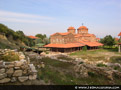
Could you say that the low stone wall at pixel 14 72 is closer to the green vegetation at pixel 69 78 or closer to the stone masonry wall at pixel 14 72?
the stone masonry wall at pixel 14 72

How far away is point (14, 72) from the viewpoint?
4.30 meters

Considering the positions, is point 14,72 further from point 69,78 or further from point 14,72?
point 69,78

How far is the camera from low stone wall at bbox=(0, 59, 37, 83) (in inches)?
163

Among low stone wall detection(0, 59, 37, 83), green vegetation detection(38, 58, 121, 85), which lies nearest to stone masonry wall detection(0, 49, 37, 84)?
low stone wall detection(0, 59, 37, 83)

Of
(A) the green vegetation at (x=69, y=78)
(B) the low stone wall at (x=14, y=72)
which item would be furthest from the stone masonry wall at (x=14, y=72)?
(A) the green vegetation at (x=69, y=78)

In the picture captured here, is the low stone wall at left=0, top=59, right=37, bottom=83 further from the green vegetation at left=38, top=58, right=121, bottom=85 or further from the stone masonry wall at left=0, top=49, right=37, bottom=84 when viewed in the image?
the green vegetation at left=38, top=58, right=121, bottom=85

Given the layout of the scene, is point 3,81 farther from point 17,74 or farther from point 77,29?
point 77,29

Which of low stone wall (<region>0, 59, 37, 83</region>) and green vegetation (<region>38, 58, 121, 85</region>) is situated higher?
low stone wall (<region>0, 59, 37, 83</region>)

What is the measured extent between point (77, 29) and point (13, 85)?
3839 centimetres

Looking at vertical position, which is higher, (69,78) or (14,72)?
(14,72)

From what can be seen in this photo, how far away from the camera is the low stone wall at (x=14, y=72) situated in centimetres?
414

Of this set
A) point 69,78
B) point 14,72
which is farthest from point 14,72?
point 69,78

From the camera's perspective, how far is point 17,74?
4328mm

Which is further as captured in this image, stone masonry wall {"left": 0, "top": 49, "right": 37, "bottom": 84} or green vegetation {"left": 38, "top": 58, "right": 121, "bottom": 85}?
green vegetation {"left": 38, "top": 58, "right": 121, "bottom": 85}
